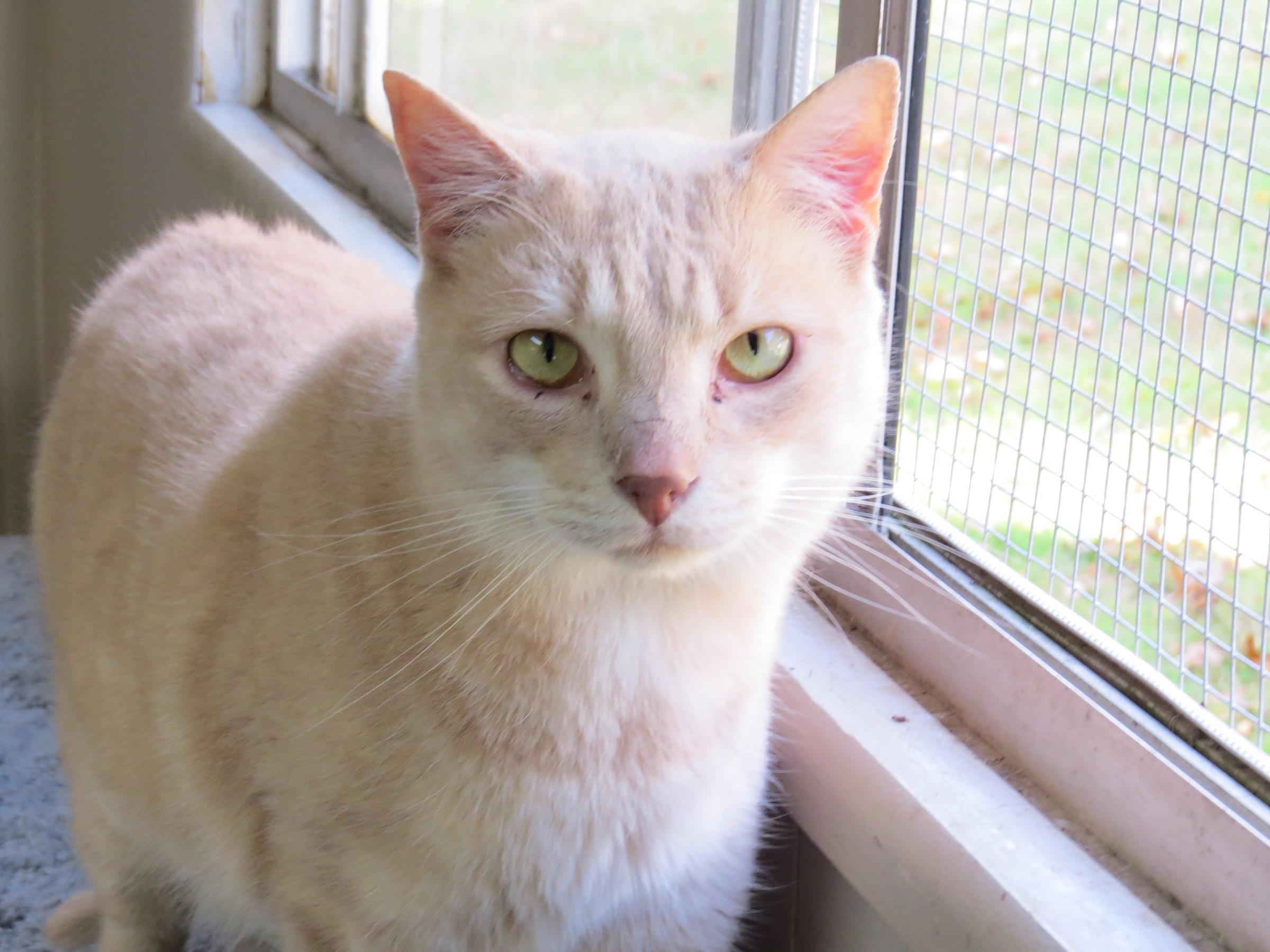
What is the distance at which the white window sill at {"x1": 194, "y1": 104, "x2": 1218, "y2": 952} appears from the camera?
0.79 m

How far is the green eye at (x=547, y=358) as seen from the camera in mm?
824

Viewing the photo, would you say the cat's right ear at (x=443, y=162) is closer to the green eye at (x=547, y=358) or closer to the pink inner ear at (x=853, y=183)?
the green eye at (x=547, y=358)

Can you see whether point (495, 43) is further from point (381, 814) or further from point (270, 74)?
point (381, 814)

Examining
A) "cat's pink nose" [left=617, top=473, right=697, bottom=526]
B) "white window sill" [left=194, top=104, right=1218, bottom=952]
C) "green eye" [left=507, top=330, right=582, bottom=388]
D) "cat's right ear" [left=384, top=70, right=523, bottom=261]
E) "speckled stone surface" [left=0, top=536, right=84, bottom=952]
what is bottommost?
"speckled stone surface" [left=0, top=536, right=84, bottom=952]

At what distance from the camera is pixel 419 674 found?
0.88 metres

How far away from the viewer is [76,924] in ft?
4.23

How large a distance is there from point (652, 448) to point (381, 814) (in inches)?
13.2

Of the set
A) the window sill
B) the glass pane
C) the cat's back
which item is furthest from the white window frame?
the cat's back

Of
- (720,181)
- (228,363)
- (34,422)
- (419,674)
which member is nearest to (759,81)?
(720,181)

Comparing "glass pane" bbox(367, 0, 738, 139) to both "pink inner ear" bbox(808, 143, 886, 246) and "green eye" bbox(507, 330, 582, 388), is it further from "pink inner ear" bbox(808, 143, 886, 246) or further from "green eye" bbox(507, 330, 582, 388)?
"green eye" bbox(507, 330, 582, 388)

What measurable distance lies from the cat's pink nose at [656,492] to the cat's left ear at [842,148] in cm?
23

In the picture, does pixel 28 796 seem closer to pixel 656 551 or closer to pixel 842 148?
pixel 656 551

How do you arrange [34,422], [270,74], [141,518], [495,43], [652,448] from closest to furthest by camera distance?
[652,448]
[141,518]
[495,43]
[270,74]
[34,422]

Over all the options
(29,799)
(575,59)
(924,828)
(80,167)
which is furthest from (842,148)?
(80,167)
